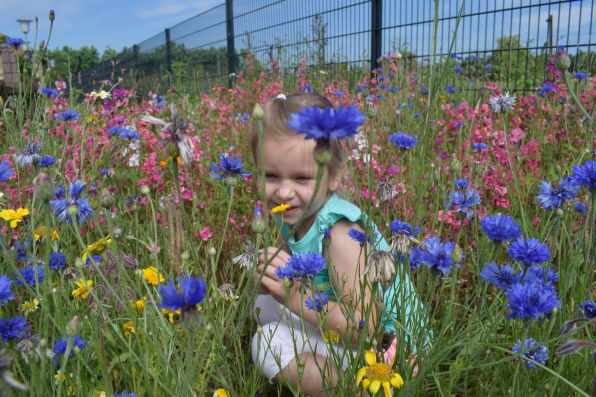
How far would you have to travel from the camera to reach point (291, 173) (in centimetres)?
145

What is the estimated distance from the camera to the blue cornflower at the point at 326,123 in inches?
21.3

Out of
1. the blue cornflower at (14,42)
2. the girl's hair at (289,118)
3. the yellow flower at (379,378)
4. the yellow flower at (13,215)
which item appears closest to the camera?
the yellow flower at (379,378)

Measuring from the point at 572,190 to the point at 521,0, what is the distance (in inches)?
181

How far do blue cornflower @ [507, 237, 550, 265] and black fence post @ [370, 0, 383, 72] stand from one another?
550 centimetres

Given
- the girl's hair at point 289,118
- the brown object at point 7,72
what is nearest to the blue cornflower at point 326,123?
the girl's hair at point 289,118

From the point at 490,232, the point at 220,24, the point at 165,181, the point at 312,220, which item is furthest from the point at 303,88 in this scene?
the point at 220,24

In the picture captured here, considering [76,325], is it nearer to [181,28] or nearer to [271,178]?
[271,178]

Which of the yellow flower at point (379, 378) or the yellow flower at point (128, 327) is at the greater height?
the yellow flower at point (379, 378)

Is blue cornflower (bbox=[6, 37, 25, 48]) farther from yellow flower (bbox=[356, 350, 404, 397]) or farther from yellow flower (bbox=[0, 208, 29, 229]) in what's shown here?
yellow flower (bbox=[356, 350, 404, 397])

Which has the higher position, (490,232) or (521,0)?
(521,0)

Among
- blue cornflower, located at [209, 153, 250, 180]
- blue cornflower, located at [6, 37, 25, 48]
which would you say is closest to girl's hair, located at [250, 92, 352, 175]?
blue cornflower, located at [209, 153, 250, 180]

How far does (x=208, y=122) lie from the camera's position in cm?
346

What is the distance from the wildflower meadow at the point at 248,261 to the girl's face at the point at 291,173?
0.48ft

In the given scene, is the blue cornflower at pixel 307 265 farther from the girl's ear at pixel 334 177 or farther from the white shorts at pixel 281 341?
the girl's ear at pixel 334 177
